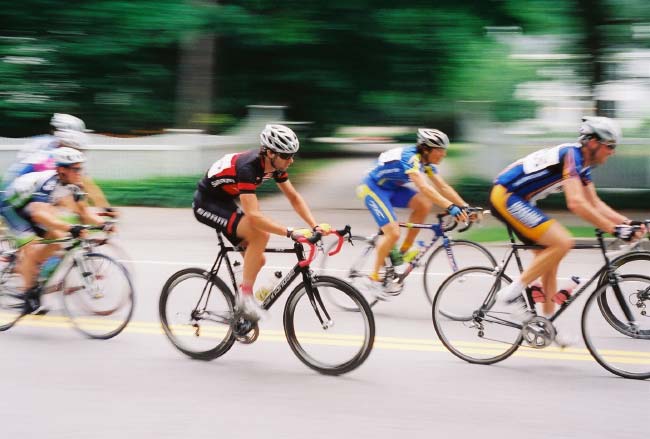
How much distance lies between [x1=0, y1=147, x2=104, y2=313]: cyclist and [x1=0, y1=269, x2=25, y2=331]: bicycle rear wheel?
0.27 ft

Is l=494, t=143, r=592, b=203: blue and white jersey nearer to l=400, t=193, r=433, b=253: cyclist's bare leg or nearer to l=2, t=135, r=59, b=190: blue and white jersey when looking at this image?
l=400, t=193, r=433, b=253: cyclist's bare leg

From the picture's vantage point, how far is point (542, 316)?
5.79 meters

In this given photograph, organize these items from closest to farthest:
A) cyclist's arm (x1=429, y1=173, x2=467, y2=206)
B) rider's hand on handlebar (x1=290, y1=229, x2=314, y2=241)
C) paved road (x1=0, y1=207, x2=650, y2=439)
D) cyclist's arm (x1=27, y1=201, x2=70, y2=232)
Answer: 1. paved road (x1=0, y1=207, x2=650, y2=439)
2. rider's hand on handlebar (x1=290, y1=229, x2=314, y2=241)
3. cyclist's arm (x1=27, y1=201, x2=70, y2=232)
4. cyclist's arm (x1=429, y1=173, x2=467, y2=206)

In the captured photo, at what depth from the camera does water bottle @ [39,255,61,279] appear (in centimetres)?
677

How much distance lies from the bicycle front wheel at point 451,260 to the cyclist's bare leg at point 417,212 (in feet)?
0.87

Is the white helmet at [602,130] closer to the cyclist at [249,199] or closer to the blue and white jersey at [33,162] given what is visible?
the cyclist at [249,199]

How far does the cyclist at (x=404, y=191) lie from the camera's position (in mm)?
7336

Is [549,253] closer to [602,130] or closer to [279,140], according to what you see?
[602,130]

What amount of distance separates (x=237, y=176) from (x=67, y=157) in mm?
1690

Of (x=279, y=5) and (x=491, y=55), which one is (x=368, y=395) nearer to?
(x=491, y=55)

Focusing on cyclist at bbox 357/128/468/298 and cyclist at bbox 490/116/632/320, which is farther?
cyclist at bbox 357/128/468/298

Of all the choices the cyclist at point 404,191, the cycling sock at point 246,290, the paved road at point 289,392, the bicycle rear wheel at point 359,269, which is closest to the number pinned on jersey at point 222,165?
the cycling sock at point 246,290

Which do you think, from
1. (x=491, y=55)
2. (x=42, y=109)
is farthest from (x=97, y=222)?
(x=42, y=109)

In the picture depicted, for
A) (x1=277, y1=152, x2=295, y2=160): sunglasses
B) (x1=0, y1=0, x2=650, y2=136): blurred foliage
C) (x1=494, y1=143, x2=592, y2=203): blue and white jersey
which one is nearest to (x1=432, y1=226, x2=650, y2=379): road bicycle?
(x1=494, y1=143, x2=592, y2=203): blue and white jersey
